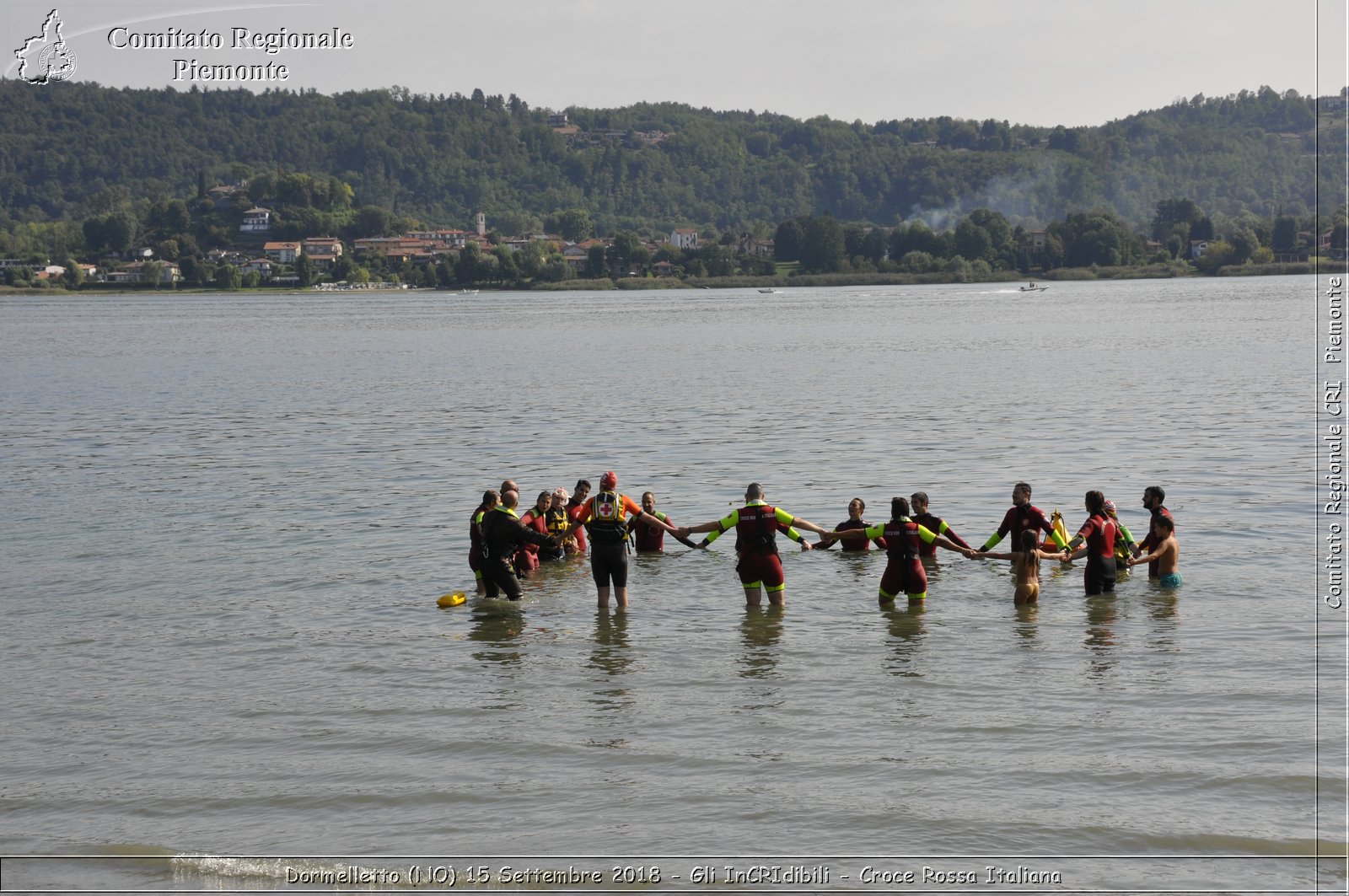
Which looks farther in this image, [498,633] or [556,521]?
[556,521]

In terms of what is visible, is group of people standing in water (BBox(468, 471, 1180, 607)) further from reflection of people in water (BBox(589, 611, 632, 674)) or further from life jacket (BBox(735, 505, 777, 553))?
reflection of people in water (BBox(589, 611, 632, 674))

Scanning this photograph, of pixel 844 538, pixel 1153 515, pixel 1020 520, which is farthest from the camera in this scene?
pixel 844 538

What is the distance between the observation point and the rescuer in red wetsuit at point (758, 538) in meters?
15.6

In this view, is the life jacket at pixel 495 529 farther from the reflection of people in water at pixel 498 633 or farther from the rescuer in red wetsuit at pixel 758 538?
the rescuer in red wetsuit at pixel 758 538

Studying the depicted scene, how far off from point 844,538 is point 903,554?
6.07 ft

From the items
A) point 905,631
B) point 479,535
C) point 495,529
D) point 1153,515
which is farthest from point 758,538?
point 1153,515

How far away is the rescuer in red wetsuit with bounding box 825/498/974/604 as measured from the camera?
52.3 ft

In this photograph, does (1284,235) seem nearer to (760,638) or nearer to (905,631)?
(905,631)

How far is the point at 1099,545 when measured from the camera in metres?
16.4

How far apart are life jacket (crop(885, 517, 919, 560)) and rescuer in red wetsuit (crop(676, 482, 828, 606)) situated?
86 cm

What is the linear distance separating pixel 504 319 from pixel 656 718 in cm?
11379

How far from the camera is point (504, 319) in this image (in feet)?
408

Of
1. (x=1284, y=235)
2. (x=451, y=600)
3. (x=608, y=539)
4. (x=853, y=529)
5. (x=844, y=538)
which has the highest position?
(x=1284, y=235)

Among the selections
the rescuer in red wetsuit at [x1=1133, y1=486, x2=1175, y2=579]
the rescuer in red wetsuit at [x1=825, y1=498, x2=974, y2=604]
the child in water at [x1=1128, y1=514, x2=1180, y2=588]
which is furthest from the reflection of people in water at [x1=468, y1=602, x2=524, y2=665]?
the child in water at [x1=1128, y1=514, x2=1180, y2=588]
